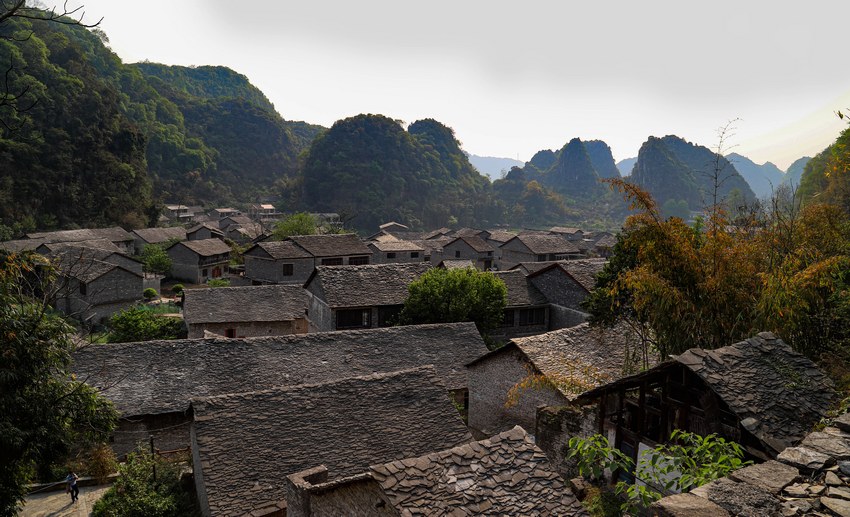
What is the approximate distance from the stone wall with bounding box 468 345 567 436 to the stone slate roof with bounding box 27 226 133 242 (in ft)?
173

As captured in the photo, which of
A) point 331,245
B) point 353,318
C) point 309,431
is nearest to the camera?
point 309,431

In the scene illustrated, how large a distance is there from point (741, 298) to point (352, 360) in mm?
14531

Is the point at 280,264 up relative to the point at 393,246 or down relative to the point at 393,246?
down

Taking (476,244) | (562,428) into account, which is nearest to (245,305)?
(562,428)

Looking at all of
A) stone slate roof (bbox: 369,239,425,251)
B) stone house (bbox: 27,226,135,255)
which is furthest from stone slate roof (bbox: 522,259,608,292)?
stone house (bbox: 27,226,135,255)

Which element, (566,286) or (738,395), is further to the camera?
(566,286)

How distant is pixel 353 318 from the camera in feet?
98.7

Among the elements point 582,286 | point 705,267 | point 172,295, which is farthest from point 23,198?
point 705,267

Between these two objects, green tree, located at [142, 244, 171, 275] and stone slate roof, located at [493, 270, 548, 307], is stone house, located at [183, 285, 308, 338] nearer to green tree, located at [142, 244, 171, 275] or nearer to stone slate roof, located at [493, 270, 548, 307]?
stone slate roof, located at [493, 270, 548, 307]

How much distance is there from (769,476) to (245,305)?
104ft

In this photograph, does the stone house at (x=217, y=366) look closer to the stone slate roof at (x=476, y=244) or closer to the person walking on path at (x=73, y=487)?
the person walking on path at (x=73, y=487)

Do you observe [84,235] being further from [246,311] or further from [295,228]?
[246,311]

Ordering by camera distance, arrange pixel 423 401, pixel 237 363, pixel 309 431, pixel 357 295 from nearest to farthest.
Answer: pixel 309 431 → pixel 423 401 → pixel 237 363 → pixel 357 295

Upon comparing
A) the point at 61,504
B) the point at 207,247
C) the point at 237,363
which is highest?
the point at 207,247
